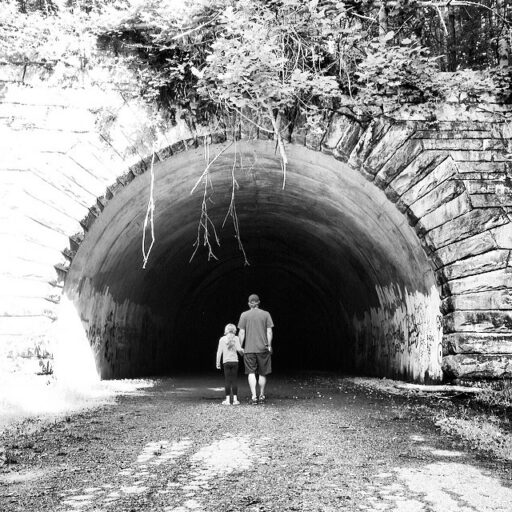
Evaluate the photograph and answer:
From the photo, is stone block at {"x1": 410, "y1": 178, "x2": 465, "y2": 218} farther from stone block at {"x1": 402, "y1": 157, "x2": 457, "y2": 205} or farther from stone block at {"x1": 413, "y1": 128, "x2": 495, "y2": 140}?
stone block at {"x1": 413, "y1": 128, "x2": 495, "y2": 140}

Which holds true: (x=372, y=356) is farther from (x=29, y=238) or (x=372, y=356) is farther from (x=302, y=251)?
(x=29, y=238)

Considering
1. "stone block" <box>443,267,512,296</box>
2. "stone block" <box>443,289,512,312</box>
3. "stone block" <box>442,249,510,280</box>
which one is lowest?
"stone block" <box>443,289,512,312</box>

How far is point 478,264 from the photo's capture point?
760 cm

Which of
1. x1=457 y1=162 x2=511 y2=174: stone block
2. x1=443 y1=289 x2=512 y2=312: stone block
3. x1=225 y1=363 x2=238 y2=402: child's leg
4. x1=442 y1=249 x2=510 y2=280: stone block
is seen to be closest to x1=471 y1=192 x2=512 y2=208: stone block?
x1=457 y1=162 x2=511 y2=174: stone block

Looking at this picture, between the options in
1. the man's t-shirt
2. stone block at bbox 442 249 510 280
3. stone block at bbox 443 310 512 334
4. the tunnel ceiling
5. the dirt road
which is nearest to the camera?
the dirt road

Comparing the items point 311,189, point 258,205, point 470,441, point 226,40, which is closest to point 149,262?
point 258,205

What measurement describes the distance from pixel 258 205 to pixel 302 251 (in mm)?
3514

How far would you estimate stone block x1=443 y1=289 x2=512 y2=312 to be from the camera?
24.5 feet

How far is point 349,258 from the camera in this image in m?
12.3

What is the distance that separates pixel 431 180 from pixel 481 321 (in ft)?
6.02

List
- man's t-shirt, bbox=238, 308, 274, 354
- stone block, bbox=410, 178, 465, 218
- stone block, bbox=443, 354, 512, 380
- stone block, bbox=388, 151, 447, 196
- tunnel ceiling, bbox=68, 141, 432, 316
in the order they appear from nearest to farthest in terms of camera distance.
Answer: stone block, bbox=443, 354, 512, 380, stone block, bbox=410, 178, 465, 218, stone block, bbox=388, 151, 447, 196, man's t-shirt, bbox=238, 308, 274, 354, tunnel ceiling, bbox=68, 141, 432, 316

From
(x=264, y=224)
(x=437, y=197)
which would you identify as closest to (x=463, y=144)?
(x=437, y=197)

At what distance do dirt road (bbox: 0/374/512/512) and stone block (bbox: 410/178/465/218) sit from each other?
2502 millimetres

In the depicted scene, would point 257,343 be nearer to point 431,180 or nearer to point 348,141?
point 348,141
